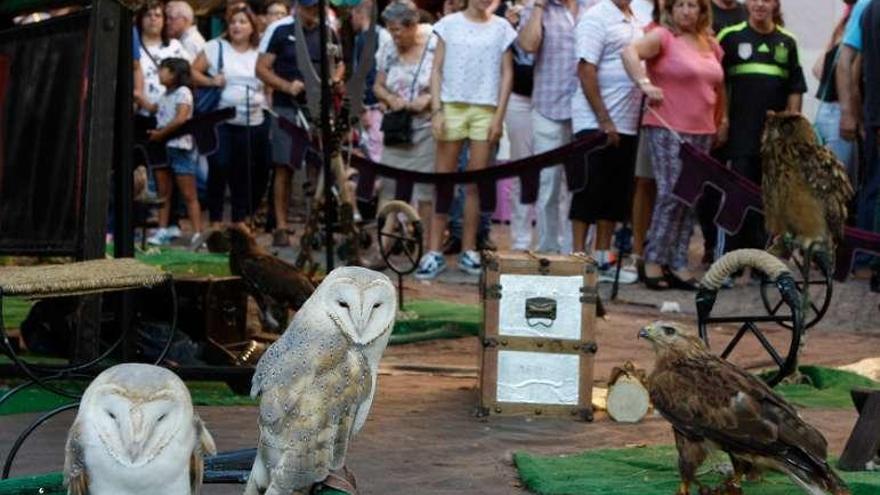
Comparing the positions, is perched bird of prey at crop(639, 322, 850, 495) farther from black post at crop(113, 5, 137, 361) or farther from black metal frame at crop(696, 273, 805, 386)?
black post at crop(113, 5, 137, 361)

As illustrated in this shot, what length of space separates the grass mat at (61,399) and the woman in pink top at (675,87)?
5.19 meters

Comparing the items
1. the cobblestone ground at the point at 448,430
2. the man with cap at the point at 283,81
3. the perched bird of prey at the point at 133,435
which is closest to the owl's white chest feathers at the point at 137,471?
the perched bird of prey at the point at 133,435

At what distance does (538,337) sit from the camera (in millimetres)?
9492

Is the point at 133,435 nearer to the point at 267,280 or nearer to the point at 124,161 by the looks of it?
the point at 124,161

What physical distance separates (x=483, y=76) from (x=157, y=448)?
10303mm

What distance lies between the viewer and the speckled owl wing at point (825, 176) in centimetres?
1055

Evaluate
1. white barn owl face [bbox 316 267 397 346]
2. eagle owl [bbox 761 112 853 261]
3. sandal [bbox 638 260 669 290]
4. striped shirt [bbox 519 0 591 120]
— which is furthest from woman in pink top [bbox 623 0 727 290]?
white barn owl face [bbox 316 267 397 346]

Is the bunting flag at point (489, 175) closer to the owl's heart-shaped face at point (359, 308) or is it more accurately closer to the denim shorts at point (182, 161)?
the denim shorts at point (182, 161)

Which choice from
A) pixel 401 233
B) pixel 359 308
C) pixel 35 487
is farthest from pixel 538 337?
pixel 401 233

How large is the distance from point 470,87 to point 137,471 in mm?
10329

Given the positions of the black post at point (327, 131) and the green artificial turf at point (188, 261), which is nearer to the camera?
the black post at point (327, 131)

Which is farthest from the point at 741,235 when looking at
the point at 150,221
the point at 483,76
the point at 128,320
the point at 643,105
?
the point at 128,320

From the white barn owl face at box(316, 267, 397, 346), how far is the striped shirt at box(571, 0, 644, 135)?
8613mm

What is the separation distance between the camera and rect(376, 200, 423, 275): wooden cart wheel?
41.5 ft
